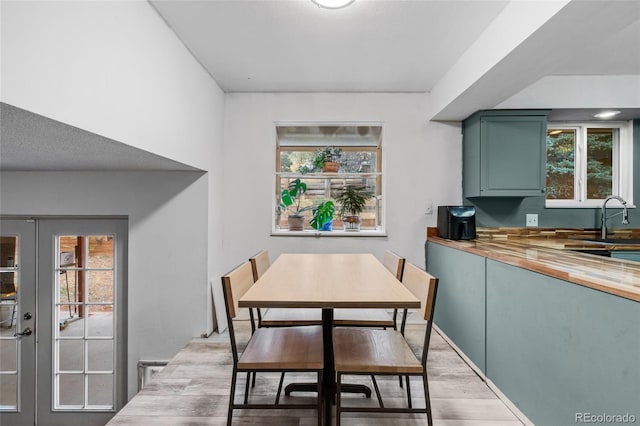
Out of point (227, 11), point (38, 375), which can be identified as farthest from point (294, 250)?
point (38, 375)

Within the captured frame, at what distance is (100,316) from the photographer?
10.2 feet

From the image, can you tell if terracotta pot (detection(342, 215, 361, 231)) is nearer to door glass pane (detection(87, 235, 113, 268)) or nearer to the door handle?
door glass pane (detection(87, 235, 113, 268))

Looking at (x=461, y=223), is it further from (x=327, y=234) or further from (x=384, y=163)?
(x=327, y=234)

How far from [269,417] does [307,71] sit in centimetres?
270

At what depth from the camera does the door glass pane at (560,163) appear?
3.51 m

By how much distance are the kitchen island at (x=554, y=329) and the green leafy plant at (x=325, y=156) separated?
1.65m

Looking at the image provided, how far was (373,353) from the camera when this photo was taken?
5.43 feet

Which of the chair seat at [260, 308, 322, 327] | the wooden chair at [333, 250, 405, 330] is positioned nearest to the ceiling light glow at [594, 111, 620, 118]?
the wooden chair at [333, 250, 405, 330]

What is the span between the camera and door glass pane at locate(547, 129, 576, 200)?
3.51 m

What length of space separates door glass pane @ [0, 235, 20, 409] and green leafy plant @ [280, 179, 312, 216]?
8.22ft

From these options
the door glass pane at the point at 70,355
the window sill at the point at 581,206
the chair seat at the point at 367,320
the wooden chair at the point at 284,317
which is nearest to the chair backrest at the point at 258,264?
the wooden chair at the point at 284,317

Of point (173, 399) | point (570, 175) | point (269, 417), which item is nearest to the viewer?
point (269, 417)

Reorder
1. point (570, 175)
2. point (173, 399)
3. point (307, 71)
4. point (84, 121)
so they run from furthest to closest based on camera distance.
Answer: point (570, 175)
point (307, 71)
point (173, 399)
point (84, 121)

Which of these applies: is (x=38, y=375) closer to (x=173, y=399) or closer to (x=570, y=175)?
(x=173, y=399)
